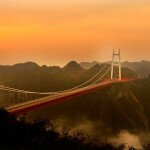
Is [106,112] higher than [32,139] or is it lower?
lower

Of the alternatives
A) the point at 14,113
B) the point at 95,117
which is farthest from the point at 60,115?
the point at 14,113

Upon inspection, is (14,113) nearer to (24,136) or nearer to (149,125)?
(24,136)

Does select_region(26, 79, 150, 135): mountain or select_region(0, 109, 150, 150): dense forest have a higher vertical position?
select_region(0, 109, 150, 150): dense forest

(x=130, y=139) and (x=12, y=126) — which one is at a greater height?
(x=12, y=126)

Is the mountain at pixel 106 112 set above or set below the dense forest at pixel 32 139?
below

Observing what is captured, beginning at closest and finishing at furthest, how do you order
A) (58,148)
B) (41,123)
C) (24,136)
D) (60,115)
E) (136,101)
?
(58,148)
(24,136)
(41,123)
(60,115)
(136,101)

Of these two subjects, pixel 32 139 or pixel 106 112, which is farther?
pixel 106 112

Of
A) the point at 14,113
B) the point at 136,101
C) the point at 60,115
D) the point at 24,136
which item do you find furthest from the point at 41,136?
the point at 136,101

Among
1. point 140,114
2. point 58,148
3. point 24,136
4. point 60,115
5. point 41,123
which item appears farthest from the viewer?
point 140,114

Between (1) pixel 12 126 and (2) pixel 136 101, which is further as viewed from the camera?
(2) pixel 136 101

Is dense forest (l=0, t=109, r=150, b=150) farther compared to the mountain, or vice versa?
the mountain

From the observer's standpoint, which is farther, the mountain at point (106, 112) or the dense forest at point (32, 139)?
the mountain at point (106, 112)
